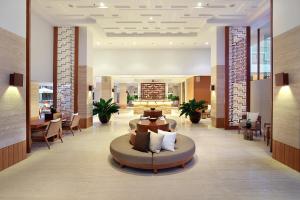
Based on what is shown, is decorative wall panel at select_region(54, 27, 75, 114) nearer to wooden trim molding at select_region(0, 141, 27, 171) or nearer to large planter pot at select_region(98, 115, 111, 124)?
large planter pot at select_region(98, 115, 111, 124)

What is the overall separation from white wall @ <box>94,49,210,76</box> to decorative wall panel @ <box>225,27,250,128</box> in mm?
4826

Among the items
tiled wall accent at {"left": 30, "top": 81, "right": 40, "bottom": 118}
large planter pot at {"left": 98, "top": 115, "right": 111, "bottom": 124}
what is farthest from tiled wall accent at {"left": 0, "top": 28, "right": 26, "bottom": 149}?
large planter pot at {"left": 98, "top": 115, "right": 111, "bottom": 124}

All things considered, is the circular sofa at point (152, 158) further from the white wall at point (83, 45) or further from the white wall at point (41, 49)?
the white wall at point (83, 45)

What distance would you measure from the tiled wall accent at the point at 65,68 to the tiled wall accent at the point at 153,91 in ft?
59.7

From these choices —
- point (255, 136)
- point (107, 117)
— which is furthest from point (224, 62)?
point (107, 117)

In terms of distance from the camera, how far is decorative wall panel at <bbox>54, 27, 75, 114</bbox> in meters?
10.2

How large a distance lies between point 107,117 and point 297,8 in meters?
9.46

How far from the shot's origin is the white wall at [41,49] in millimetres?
8625

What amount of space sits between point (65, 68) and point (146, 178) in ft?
24.6

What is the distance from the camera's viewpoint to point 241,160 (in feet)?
18.1

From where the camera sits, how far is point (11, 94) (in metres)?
5.17

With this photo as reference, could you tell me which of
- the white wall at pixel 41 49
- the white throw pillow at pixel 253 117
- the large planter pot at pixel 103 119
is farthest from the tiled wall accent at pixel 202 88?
the white wall at pixel 41 49

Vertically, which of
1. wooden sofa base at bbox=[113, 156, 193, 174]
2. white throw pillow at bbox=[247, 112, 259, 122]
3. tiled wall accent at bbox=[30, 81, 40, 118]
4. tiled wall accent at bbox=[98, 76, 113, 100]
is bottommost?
wooden sofa base at bbox=[113, 156, 193, 174]

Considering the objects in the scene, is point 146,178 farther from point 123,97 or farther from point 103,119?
point 123,97
